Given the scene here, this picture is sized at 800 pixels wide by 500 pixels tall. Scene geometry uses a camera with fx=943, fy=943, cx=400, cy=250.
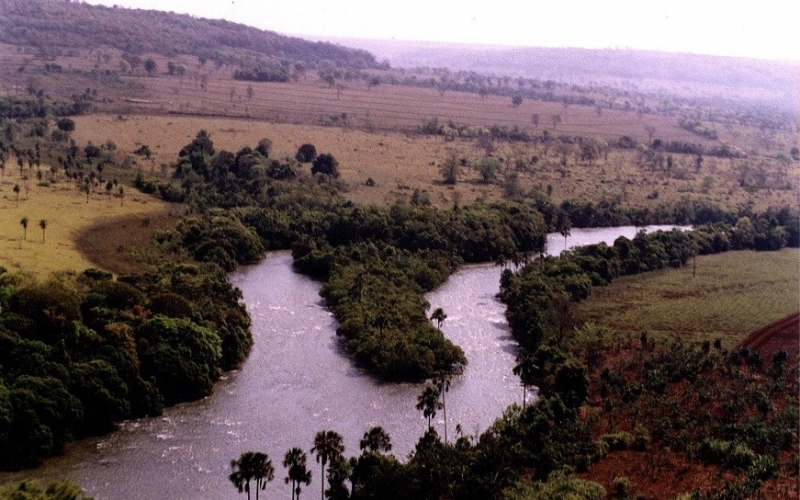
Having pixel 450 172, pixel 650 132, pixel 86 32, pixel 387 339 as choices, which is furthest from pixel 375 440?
pixel 86 32

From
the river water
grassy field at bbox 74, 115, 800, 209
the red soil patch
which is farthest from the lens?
grassy field at bbox 74, 115, 800, 209

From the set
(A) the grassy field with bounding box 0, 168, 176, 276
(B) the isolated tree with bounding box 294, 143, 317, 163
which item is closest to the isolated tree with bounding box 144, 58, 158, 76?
(B) the isolated tree with bounding box 294, 143, 317, 163

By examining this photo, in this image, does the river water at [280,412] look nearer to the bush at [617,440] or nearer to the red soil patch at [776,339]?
the bush at [617,440]

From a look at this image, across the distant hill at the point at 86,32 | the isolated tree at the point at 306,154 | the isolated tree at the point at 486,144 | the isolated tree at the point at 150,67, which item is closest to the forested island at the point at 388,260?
the isolated tree at the point at 306,154

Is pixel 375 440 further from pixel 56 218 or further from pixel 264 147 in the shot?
pixel 264 147

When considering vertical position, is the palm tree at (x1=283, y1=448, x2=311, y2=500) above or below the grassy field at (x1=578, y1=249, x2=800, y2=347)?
above

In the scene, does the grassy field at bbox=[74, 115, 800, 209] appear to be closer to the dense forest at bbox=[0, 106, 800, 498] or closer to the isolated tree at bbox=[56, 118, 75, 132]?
the isolated tree at bbox=[56, 118, 75, 132]
